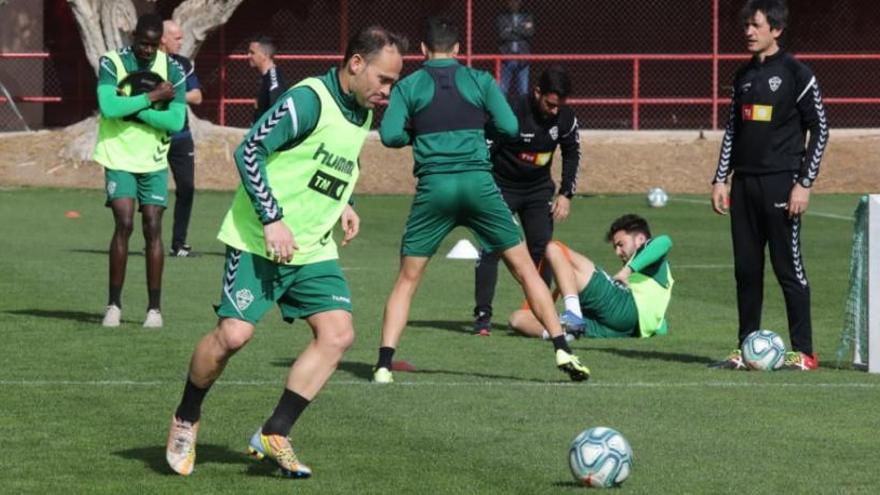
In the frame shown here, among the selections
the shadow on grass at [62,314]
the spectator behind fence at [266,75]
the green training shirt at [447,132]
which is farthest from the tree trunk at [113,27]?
the green training shirt at [447,132]

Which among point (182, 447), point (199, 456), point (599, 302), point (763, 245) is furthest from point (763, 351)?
point (182, 447)

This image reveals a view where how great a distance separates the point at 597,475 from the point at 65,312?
7.55 meters

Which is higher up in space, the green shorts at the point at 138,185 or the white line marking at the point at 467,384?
the green shorts at the point at 138,185

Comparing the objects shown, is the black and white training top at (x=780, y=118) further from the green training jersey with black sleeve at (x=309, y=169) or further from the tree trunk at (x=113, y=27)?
the tree trunk at (x=113, y=27)

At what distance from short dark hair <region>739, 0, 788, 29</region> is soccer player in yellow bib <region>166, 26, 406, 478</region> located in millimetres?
3597

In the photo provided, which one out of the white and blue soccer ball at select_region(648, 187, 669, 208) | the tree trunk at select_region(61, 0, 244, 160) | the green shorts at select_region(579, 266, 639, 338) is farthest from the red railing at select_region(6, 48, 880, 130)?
the green shorts at select_region(579, 266, 639, 338)

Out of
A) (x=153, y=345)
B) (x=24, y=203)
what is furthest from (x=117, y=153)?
(x=24, y=203)

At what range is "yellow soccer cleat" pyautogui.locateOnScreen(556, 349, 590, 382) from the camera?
11.3 m

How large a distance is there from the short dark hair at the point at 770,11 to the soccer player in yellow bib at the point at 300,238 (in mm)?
3597

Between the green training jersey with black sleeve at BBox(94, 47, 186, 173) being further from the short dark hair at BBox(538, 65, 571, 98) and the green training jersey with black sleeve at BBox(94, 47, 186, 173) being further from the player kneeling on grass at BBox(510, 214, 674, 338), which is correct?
the player kneeling on grass at BBox(510, 214, 674, 338)

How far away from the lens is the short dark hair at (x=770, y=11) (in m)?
11.5

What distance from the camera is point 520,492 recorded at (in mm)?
8070

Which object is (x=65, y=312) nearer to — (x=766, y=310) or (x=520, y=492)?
(x=766, y=310)

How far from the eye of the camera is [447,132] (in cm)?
1160
